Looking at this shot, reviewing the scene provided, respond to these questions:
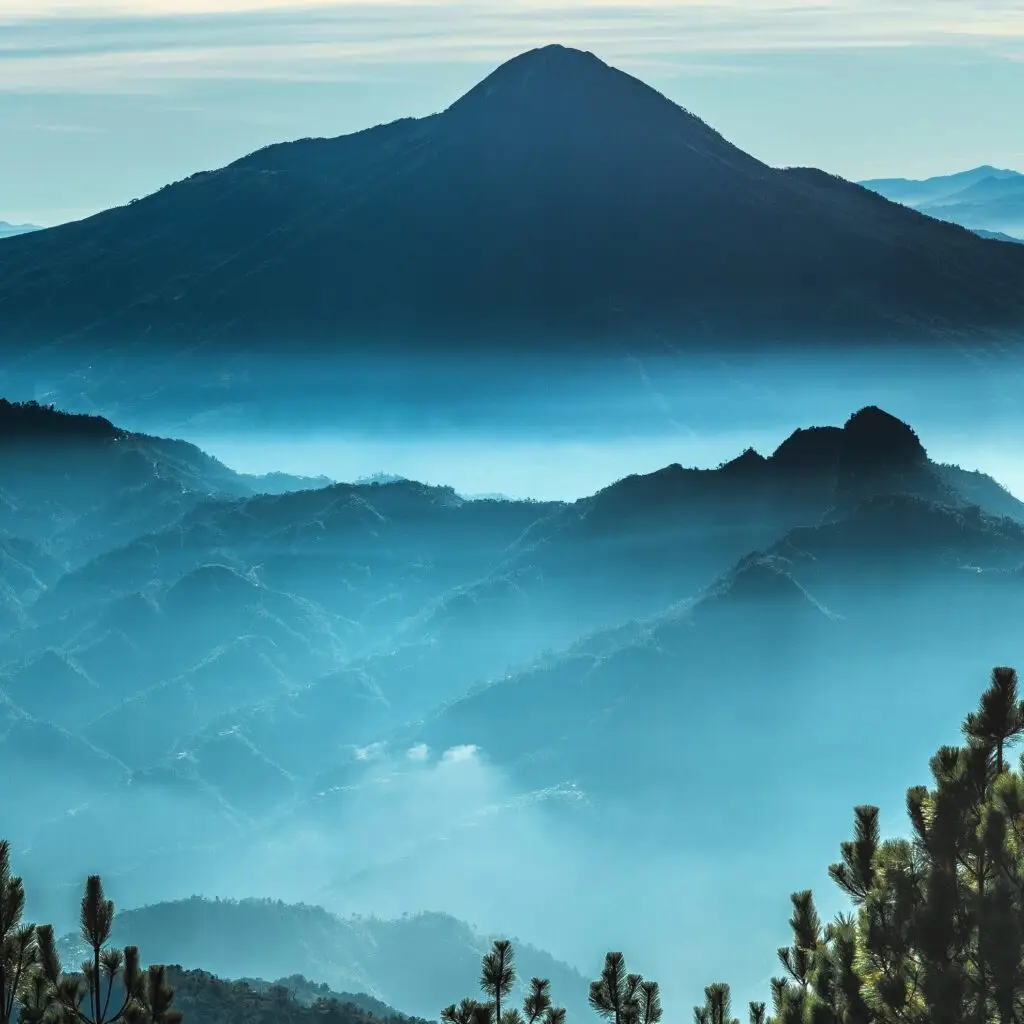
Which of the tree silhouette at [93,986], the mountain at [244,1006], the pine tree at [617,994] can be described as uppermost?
the mountain at [244,1006]

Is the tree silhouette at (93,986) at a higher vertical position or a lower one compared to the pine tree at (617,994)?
lower

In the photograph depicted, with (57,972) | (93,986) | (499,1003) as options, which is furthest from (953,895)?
(57,972)

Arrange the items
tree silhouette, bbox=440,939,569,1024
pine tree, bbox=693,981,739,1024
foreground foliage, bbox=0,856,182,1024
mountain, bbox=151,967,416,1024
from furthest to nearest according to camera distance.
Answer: mountain, bbox=151,967,416,1024
pine tree, bbox=693,981,739,1024
tree silhouette, bbox=440,939,569,1024
foreground foliage, bbox=0,856,182,1024

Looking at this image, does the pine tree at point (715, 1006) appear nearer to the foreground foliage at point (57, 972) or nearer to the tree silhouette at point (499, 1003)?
the tree silhouette at point (499, 1003)

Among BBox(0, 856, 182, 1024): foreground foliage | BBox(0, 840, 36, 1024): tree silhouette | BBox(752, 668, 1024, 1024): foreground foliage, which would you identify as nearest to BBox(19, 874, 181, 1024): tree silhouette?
BBox(0, 856, 182, 1024): foreground foliage

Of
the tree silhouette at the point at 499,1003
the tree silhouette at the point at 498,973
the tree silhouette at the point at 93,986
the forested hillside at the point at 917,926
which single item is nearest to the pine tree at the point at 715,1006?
the tree silhouette at the point at 499,1003

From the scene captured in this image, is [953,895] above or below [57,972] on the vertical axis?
above

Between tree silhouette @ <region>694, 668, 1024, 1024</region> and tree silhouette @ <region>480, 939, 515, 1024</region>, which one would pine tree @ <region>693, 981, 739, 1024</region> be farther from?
tree silhouette @ <region>694, 668, 1024, 1024</region>

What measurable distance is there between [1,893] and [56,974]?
8.03 feet

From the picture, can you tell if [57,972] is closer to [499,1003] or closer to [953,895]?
[499,1003]

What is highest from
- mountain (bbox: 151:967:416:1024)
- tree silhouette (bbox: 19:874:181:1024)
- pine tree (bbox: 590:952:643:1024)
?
mountain (bbox: 151:967:416:1024)

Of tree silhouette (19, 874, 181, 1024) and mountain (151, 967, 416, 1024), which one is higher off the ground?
mountain (151, 967, 416, 1024)

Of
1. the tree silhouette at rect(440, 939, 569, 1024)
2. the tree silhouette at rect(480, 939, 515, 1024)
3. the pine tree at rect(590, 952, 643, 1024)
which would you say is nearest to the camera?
the tree silhouette at rect(440, 939, 569, 1024)

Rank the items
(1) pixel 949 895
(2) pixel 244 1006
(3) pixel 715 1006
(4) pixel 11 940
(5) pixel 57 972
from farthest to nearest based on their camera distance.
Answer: (2) pixel 244 1006 < (3) pixel 715 1006 < (5) pixel 57 972 < (4) pixel 11 940 < (1) pixel 949 895
